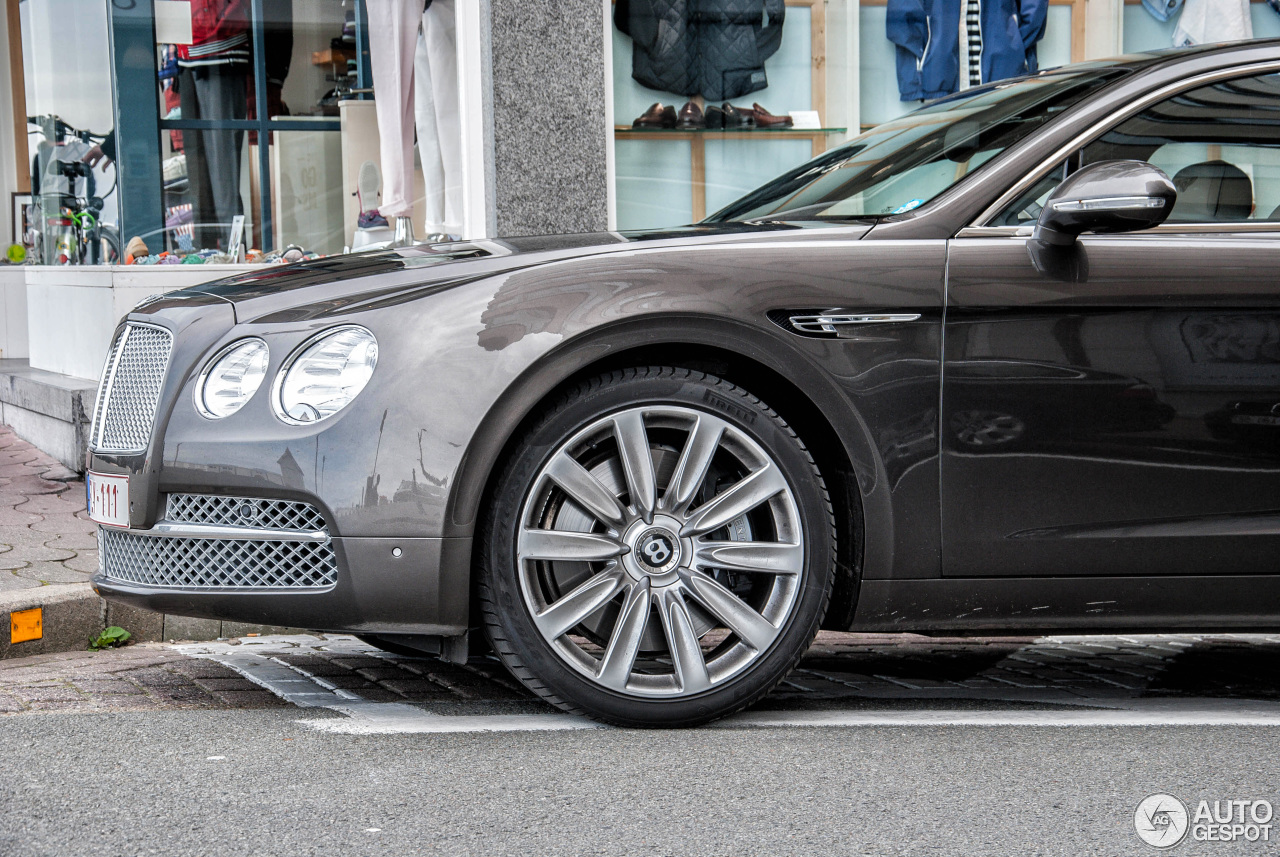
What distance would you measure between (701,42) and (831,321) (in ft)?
17.5

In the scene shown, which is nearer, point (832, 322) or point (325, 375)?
point (325, 375)

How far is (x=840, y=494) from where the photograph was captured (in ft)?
10.8

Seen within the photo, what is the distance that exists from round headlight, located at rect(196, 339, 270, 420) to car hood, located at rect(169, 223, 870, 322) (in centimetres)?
8

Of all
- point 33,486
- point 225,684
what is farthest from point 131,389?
point 33,486

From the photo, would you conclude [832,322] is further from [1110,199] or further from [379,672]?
[379,672]

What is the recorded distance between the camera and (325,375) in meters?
3.06

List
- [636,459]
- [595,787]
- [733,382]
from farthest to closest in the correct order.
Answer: [733,382]
[636,459]
[595,787]

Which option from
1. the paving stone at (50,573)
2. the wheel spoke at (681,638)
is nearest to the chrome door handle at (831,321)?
the wheel spoke at (681,638)

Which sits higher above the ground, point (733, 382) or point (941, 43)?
point (941, 43)

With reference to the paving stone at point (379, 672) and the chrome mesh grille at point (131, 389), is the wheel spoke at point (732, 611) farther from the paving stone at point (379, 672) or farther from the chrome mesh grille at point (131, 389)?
the chrome mesh grille at point (131, 389)

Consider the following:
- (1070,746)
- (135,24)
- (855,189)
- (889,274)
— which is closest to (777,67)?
(135,24)

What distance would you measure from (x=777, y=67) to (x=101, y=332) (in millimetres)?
4169

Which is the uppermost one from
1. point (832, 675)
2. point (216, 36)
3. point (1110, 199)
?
point (216, 36)

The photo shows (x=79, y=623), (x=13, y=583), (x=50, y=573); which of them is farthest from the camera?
(x=50, y=573)
